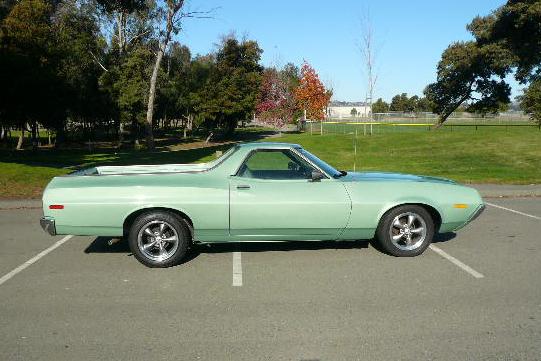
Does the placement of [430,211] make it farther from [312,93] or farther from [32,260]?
[312,93]

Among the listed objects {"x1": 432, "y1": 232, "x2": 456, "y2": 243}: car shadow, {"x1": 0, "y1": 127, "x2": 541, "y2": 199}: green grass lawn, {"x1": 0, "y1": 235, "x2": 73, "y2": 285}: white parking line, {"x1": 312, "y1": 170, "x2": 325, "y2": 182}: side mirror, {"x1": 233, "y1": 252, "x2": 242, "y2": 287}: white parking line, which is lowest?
{"x1": 0, "y1": 235, "x2": 73, "y2": 285}: white parking line

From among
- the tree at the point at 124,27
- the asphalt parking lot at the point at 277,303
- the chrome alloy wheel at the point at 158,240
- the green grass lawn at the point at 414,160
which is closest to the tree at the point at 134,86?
the tree at the point at 124,27

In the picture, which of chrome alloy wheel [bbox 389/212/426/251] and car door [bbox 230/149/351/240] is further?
chrome alloy wheel [bbox 389/212/426/251]

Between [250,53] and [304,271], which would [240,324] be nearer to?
[304,271]

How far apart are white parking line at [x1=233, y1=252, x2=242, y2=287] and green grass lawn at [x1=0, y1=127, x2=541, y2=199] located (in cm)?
761

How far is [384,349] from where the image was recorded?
12.3 feet

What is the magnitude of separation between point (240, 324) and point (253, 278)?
126cm

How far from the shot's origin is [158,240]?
5.89 m

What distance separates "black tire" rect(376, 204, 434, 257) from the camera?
6133mm

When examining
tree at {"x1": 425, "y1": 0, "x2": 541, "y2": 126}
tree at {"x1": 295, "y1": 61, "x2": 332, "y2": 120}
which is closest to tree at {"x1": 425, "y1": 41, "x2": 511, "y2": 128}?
tree at {"x1": 425, "y1": 0, "x2": 541, "y2": 126}

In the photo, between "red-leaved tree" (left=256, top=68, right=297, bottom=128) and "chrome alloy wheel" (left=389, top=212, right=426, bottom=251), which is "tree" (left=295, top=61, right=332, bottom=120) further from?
"chrome alloy wheel" (left=389, top=212, right=426, bottom=251)

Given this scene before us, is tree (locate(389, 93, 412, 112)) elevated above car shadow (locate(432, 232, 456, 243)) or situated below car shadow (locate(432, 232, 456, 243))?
above

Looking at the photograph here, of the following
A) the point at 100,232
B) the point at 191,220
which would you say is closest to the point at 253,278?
the point at 191,220

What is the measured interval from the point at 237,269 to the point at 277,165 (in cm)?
157
